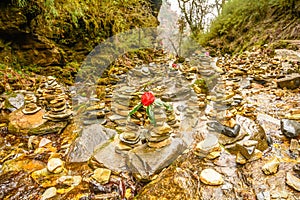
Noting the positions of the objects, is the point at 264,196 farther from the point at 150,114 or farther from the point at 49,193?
the point at 49,193

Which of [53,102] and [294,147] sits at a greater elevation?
[53,102]

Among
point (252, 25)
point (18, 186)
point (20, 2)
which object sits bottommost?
point (18, 186)

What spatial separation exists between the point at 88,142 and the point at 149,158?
23.2 inches

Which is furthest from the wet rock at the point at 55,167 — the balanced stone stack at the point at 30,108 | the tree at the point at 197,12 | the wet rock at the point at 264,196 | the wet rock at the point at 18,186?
the tree at the point at 197,12

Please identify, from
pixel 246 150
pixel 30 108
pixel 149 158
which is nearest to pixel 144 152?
pixel 149 158

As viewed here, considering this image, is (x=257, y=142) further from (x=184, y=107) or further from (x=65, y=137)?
(x=65, y=137)

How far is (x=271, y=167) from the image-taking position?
0.96 meters

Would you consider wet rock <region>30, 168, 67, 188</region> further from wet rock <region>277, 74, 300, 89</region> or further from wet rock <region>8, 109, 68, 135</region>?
wet rock <region>277, 74, 300, 89</region>

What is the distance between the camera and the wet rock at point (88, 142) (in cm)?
126

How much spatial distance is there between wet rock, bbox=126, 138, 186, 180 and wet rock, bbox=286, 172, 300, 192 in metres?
0.59

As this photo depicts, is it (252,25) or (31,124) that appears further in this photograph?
(252,25)

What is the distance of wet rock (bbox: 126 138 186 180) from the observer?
101cm

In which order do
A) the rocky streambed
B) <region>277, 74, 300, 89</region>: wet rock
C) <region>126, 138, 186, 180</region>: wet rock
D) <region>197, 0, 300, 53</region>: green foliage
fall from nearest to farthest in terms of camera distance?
the rocky streambed
<region>126, 138, 186, 180</region>: wet rock
<region>277, 74, 300, 89</region>: wet rock
<region>197, 0, 300, 53</region>: green foliage


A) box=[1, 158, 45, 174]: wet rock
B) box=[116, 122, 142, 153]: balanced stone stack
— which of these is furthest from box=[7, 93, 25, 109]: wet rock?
box=[116, 122, 142, 153]: balanced stone stack
